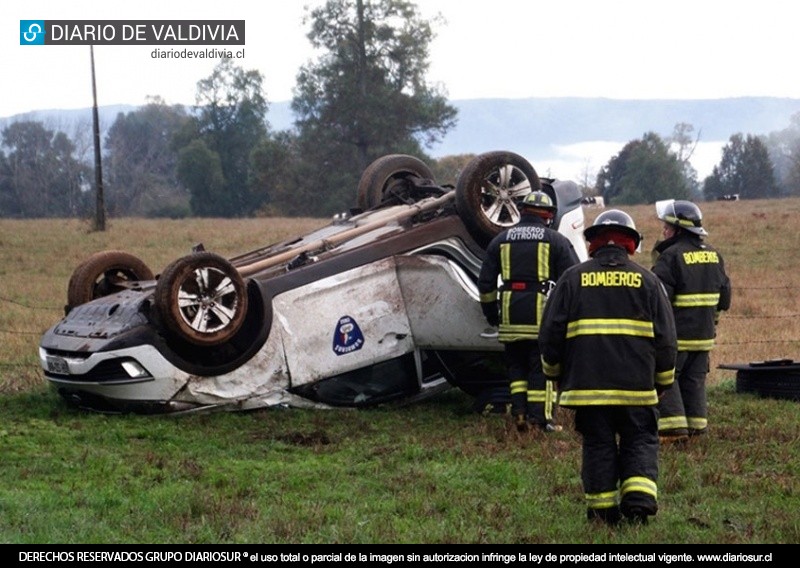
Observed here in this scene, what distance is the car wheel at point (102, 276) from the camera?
366 inches

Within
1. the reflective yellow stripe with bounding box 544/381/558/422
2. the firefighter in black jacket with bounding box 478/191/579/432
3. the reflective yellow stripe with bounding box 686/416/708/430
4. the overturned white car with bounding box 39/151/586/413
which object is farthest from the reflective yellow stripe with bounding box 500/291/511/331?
the reflective yellow stripe with bounding box 686/416/708/430

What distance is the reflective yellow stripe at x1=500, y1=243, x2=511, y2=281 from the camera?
8.51 metres

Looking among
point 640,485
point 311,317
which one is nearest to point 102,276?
point 311,317

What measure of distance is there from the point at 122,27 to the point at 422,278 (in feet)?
32.9

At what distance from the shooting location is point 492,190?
375 inches

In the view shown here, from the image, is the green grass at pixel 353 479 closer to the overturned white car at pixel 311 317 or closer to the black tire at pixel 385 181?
the overturned white car at pixel 311 317

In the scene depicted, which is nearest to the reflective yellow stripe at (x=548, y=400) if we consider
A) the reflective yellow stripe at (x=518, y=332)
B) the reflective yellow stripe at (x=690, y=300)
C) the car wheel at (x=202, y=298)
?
the reflective yellow stripe at (x=518, y=332)

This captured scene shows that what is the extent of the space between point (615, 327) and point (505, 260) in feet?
9.78

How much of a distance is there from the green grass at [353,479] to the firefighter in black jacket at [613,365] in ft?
0.74

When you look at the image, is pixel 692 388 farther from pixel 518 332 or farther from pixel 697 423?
pixel 518 332

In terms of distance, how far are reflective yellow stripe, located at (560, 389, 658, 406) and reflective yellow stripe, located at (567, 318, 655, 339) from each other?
28cm

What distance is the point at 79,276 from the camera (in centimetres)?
931
